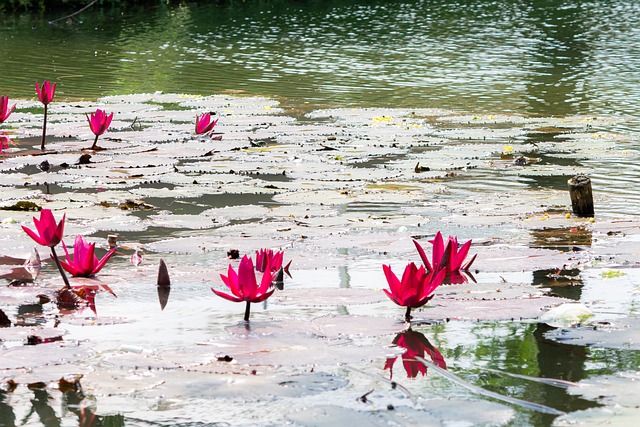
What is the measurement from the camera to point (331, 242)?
145 inches

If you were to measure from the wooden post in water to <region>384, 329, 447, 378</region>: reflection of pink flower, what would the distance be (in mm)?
1743

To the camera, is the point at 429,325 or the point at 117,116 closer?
the point at 429,325

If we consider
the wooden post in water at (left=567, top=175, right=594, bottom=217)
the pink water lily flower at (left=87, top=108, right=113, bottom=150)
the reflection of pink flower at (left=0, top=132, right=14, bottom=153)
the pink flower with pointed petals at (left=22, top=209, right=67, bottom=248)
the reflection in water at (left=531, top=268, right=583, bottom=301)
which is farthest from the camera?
the reflection of pink flower at (left=0, top=132, right=14, bottom=153)

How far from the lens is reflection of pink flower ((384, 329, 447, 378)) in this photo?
7.97 feet

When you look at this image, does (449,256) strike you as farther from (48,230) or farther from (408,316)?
(48,230)

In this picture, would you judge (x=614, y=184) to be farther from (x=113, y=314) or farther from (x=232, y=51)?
(x=232, y=51)

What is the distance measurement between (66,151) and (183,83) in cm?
535

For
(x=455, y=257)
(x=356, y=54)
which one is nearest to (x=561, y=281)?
(x=455, y=257)

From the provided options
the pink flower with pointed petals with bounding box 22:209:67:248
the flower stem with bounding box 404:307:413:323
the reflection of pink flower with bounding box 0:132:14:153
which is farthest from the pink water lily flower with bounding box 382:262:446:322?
the reflection of pink flower with bounding box 0:132:14:153

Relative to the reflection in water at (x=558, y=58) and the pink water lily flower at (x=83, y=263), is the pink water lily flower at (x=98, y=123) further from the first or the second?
the reflection in water at (x=558, y=58)

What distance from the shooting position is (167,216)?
425 cm

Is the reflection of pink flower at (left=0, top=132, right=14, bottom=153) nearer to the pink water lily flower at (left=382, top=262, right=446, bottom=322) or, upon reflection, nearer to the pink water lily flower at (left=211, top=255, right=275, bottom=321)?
the pink water lily flower at (left=211, top=255, right=275, bottom=321)

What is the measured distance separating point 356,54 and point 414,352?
12.1m

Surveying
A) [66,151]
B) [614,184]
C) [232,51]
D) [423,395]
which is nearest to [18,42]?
[232,51]
